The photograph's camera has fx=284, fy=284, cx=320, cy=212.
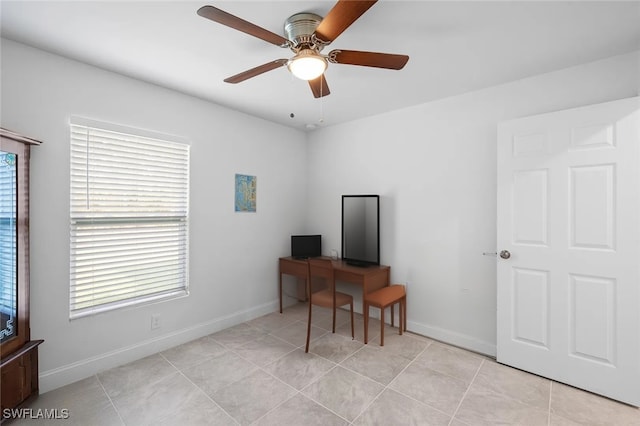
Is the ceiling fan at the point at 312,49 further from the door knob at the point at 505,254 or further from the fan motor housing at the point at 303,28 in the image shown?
the door knob at the point at 505,254

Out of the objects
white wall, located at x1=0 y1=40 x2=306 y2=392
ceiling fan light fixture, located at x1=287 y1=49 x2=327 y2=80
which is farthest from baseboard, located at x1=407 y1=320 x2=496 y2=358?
ceiling fan light fixture, located at x1=287 y1=49 x2=327 y2=80

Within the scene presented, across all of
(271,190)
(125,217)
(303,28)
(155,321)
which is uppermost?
(303,28)

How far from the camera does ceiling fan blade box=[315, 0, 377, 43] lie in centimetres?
121

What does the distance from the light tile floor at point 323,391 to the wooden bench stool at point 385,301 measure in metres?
0.24

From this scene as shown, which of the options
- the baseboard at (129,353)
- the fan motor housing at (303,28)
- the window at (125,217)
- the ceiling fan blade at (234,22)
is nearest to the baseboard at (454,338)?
the baseboard at (129,353)

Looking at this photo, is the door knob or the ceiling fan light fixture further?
the door knob

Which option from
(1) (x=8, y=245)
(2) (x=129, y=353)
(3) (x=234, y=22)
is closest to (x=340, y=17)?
(3) (x=234, y=22)

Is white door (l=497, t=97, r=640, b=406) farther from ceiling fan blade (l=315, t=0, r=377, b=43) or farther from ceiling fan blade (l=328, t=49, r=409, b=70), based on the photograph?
ceiling fan blade (l=315, t=0, r=377, b=43)

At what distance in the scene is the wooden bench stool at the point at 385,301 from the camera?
274 cm

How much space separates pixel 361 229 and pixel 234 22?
2553 mm

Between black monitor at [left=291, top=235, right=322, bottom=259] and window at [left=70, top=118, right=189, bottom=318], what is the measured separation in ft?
4.41

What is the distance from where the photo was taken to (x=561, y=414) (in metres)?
1.86

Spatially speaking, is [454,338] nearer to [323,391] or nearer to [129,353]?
[323,391]

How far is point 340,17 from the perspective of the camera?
1.32 m
